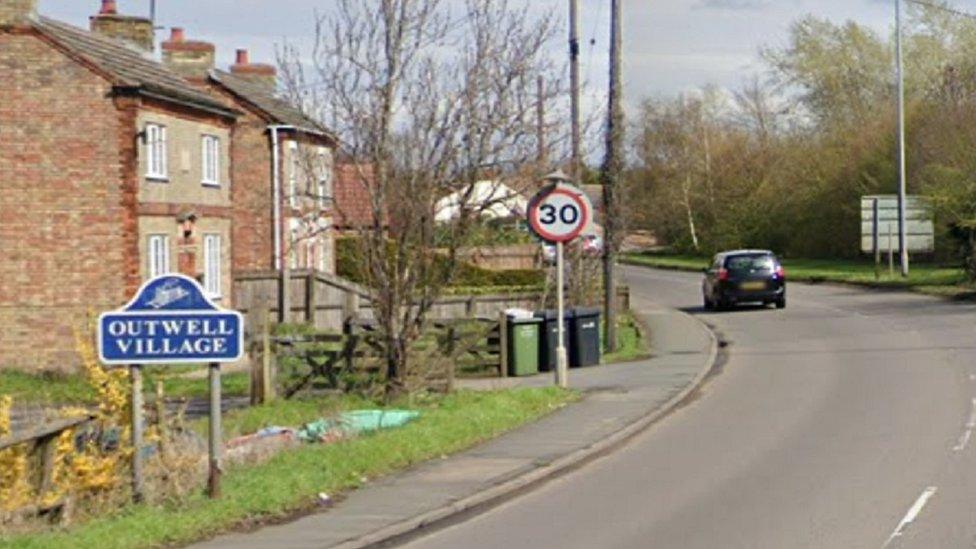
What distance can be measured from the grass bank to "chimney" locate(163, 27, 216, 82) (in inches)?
843

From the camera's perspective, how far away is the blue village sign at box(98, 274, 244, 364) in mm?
14500

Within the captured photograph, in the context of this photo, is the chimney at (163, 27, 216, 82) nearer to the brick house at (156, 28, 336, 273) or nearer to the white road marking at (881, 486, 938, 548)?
the brick house at (156, 28, 336, 273)

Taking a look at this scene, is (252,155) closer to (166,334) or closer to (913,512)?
(166,334)

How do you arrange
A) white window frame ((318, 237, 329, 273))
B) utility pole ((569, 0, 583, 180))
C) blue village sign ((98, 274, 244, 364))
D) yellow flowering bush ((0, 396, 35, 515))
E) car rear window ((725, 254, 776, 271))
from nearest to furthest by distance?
1. yellow flowering bush ((0, 396, 35, 515))
2. blue village sign ((98, 274, 244, 364))
3. utility pole ((569, 0, 583, 180))
4. car rear window ((725, 254, 776, 271))
5. white window frame ((318, 237, 329, 273))

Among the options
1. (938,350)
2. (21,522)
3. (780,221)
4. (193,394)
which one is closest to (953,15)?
(780,221)

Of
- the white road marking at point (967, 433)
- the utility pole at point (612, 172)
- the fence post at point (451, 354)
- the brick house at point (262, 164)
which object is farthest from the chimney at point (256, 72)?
the white road marking at point (967, 433)

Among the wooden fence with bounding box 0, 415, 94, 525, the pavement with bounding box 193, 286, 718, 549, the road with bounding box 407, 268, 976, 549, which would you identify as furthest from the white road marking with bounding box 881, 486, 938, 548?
the wooden fence with bounding box 0, 415, 94, 525

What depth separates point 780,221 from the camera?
8300cm

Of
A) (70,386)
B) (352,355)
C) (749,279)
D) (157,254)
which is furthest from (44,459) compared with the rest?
(749,279)

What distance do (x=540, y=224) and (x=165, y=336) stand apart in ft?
35.6

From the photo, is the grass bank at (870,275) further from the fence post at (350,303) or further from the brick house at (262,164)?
the brick house at (262,164)

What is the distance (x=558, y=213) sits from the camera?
24.9 metres

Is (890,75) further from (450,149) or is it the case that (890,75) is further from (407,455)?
(407,455)

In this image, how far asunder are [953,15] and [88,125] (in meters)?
55.3
